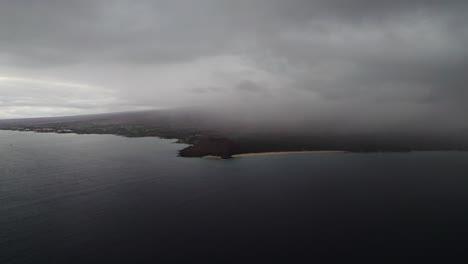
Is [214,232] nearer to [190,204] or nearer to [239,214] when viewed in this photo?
[239,214]

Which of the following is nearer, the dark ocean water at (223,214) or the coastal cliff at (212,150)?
the dark ocean water at (223,214)

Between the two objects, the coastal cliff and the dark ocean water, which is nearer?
the dark ocean water

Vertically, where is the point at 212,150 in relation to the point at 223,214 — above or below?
above

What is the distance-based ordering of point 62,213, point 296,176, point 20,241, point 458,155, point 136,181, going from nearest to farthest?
point 20,241
point 62,213
point 136,181
point 296,176
point 458,155

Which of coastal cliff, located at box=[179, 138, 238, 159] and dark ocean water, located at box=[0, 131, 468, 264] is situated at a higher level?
coastal cliff, located at box=[179, 138, 238, 159]

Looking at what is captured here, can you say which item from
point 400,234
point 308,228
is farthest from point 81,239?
point 400,234

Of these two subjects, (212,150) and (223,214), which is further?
(212,150)

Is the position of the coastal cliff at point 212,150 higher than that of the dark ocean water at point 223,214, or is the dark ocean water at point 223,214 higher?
the coastal cliff at point 212,150

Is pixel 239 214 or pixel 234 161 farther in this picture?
pixel 234 161
